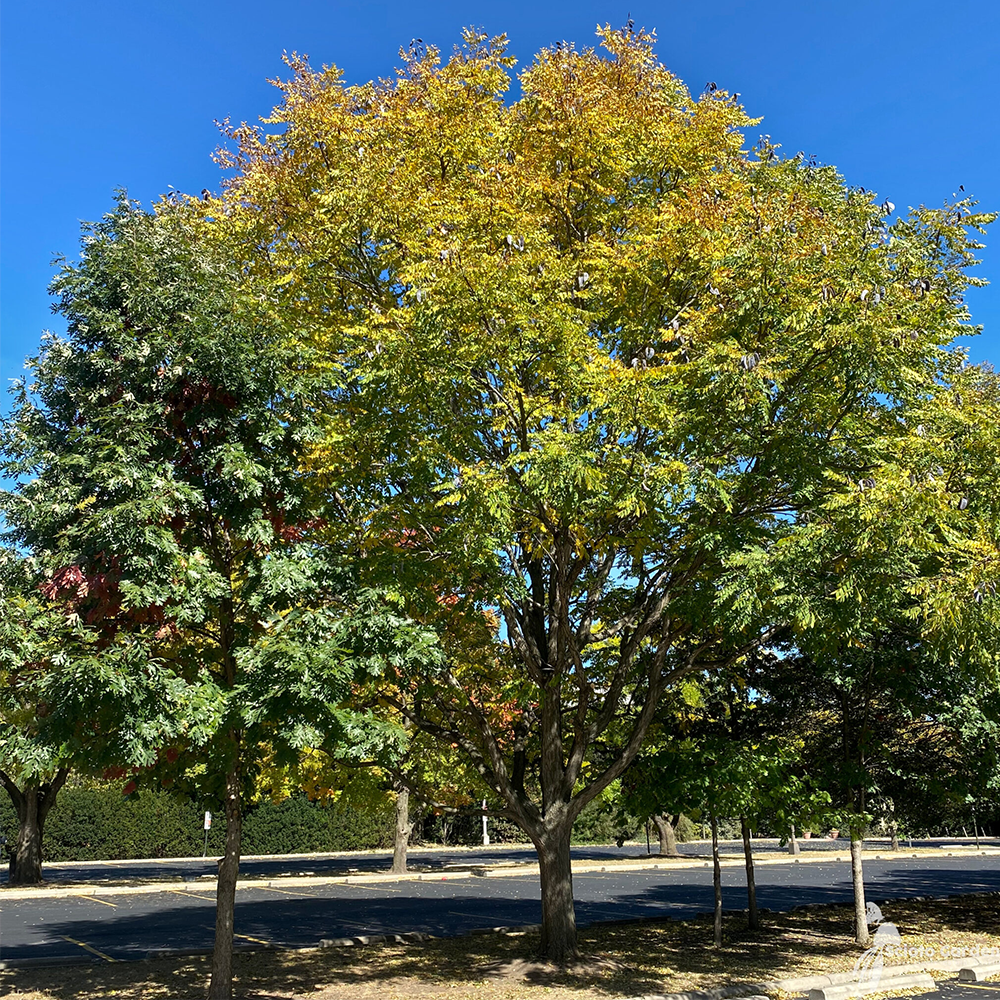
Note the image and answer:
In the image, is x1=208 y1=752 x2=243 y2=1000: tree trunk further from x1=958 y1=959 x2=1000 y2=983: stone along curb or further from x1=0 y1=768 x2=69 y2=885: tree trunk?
x1=0 y1=768 x2=69 y2=885: tree trunk

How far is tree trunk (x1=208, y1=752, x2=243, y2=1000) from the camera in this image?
9.15m

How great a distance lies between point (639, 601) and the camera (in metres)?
12.5

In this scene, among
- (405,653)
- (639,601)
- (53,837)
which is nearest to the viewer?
(405,653)

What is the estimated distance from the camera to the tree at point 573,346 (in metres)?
9.18

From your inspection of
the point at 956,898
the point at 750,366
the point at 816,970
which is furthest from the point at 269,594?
the point at 956,898

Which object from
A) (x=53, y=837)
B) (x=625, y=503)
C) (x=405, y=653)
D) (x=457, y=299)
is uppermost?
(x=457, y=299)

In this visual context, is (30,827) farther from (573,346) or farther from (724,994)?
(573,346)

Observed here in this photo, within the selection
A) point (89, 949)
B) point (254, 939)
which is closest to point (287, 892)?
point (254, 939)

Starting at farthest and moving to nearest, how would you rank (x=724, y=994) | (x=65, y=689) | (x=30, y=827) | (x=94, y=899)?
(x=30, y=827), (x=94, y=899), (x=724, y=994), (x=65, y=689)

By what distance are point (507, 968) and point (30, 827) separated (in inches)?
711

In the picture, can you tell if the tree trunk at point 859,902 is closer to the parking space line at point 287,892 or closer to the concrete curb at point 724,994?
the concrete curb at point 724,994

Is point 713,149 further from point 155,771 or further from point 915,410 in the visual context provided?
point 155,771

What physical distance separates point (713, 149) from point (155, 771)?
10.3 m

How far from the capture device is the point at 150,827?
34625mm
